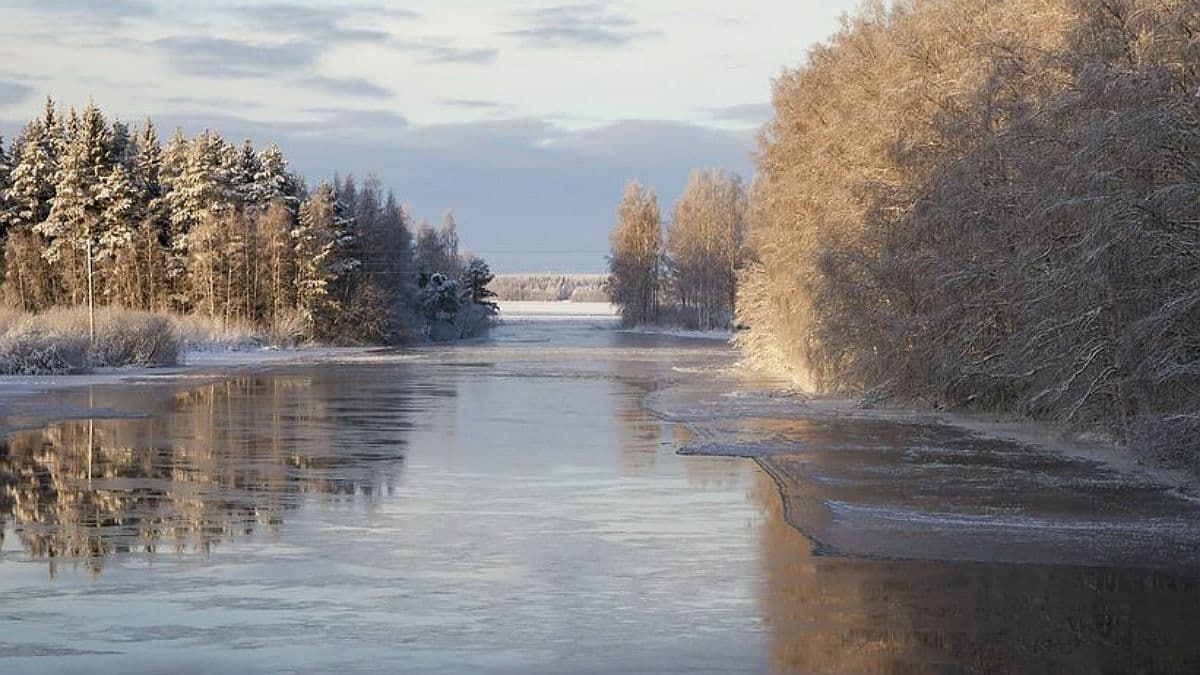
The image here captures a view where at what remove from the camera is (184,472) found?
2045 cm

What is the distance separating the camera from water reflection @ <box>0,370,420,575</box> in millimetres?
14859

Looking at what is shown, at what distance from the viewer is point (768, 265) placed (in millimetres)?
47781

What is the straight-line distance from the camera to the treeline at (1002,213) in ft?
60.6

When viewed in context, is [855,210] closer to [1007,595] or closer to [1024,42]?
[1024,42]

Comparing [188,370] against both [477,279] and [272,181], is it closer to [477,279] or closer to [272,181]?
[272,181]

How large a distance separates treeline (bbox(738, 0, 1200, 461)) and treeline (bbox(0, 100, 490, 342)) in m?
44.5

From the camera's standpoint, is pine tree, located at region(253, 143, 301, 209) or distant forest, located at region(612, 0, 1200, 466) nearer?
distant forest, located at region(612, 0, 1200, 466)

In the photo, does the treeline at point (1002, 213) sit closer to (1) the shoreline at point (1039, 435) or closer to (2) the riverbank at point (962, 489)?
(1) the shoreline at point (1039, 435)

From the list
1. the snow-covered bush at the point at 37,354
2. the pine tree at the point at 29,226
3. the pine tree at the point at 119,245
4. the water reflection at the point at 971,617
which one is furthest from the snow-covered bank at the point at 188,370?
the water reflection at the point at 971,617

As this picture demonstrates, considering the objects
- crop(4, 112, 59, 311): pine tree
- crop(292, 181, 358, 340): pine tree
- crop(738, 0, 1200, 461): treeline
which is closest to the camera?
crop(738, 0, 1200, 461): treeline

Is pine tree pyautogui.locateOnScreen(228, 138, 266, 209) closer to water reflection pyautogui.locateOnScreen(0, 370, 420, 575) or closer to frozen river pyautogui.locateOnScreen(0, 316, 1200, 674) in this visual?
water reflection pyautogui.locateOnScreen(0, 370, 420, 575)

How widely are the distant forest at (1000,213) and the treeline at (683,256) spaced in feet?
260

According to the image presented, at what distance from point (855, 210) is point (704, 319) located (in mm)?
93964

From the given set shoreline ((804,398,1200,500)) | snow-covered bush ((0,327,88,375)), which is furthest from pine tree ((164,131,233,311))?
shoreline ((804,398,1200,500))
